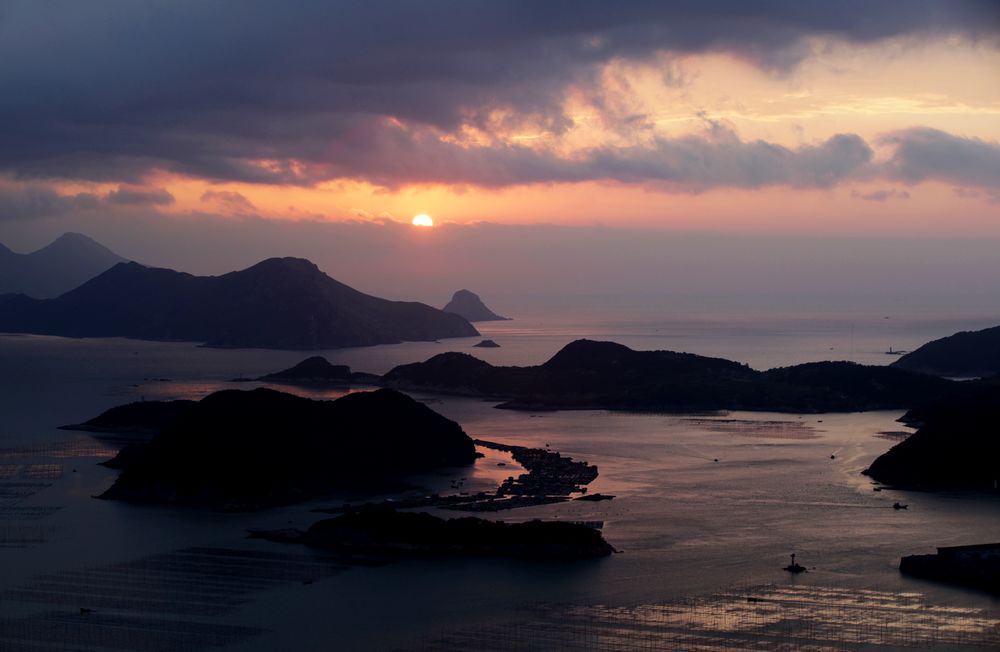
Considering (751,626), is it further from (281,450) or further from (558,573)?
(281,450)

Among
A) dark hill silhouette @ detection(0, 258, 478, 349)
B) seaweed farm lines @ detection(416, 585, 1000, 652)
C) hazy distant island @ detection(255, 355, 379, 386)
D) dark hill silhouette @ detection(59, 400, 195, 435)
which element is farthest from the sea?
dark hill silhouette @ detection(0, 258, 478, 349)

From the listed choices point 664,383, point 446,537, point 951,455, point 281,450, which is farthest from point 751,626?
point 664,383

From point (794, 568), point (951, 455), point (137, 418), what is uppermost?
point (137, 418)

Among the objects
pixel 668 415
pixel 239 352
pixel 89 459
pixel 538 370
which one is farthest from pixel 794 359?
pixel 89 459

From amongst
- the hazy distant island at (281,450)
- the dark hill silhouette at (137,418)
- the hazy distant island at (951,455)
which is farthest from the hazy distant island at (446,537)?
the dark hill silhouette at (137,418)

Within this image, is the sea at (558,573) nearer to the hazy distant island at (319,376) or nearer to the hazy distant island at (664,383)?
the hazy distant island at (664,383)
